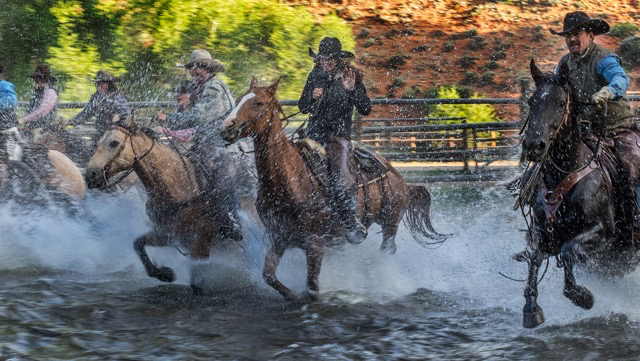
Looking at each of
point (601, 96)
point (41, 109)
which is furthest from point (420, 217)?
point (41, 109)

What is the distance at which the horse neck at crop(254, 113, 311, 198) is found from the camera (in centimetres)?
783

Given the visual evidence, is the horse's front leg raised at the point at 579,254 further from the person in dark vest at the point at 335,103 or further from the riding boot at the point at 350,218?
the person in dark vest at the point at 335,103

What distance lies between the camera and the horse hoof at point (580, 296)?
6.73m

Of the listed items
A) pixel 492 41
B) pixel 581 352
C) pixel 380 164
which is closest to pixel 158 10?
pixel 380 164

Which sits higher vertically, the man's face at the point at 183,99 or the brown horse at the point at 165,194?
the man's face at the point at 183,99

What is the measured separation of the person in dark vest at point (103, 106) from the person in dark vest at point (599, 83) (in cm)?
558

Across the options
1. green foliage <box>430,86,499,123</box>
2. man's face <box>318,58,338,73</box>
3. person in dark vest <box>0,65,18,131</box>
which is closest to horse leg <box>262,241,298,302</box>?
man's face <box>318,58,338,73</box>

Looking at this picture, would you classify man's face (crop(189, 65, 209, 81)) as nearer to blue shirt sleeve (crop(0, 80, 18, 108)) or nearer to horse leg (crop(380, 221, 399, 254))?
horse leg (crop(380, 221, 399, 254))

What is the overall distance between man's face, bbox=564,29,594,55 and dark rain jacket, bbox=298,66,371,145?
231 cm

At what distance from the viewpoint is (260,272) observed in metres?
8.55

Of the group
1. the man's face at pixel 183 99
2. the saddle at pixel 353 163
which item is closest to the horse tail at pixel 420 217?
the saddle at pixel 353 163

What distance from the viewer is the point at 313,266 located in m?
7.98

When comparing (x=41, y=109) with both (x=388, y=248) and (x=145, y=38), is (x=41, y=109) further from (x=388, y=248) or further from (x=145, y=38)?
(x=145, y=38)

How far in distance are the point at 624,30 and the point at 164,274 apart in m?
25.7
